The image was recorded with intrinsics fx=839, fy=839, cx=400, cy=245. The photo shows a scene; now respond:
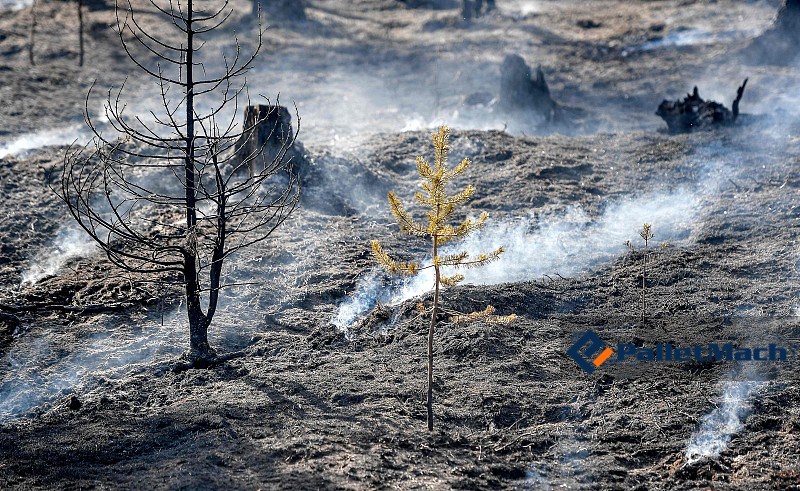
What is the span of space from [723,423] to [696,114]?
1129 centimetres

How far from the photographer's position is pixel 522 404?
8.57 meters

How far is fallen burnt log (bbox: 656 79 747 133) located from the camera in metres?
17.4

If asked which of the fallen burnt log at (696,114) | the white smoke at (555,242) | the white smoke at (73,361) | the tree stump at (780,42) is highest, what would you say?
the tree stump at (780,42)

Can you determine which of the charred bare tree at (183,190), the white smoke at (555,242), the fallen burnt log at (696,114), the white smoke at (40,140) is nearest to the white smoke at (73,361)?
the charred bare tree at (183,190)

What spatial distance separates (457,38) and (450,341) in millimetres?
19835

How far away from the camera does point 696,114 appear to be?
17.8m

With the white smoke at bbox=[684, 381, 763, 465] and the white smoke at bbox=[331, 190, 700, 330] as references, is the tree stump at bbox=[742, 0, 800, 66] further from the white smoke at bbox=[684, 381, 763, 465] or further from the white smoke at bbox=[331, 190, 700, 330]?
the white smoke at bbox=[684, 381, 763, 465]

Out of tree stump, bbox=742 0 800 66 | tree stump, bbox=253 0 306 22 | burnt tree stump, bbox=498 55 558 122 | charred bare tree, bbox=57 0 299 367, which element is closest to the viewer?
charred bare tree, bbox=57 0 299 367

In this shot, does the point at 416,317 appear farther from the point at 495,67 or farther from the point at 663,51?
the point at 663,51

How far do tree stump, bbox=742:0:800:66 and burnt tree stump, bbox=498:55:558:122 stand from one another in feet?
25.2

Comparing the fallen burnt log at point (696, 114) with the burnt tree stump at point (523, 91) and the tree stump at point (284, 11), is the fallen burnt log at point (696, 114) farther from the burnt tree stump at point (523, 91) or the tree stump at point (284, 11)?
the tree stump at point (284, 11)

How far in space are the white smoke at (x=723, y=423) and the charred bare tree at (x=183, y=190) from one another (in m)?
4.69

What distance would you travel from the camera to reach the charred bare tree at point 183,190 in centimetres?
880

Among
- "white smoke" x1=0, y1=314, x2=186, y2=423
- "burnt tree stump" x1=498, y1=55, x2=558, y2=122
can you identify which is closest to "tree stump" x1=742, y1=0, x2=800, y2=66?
"burnt tree stump" x1=498, y1=55, x2=558, y2=122
